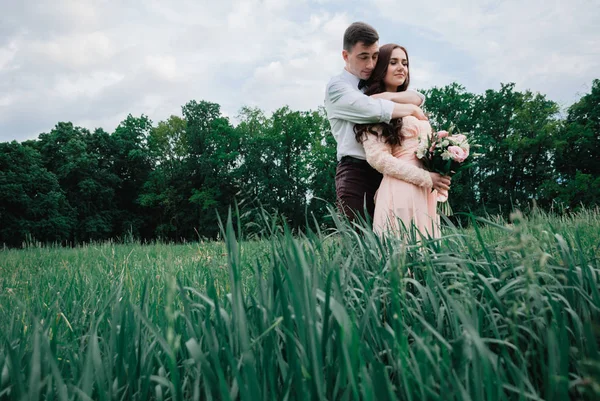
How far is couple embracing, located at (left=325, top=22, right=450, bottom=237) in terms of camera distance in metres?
3.88

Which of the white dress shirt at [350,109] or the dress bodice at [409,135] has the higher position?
the white dress shirt at [350,109]

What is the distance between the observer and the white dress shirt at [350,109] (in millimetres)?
3896

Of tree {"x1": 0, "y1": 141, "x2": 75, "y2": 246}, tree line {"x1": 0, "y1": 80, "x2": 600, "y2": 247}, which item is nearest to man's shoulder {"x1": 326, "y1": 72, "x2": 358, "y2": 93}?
tree line {"x1": 0, "y1": 80, "x2": 600, "y2": 247}

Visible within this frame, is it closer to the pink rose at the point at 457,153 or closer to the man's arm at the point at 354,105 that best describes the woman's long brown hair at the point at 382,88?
the man's arm at the point at 354,105

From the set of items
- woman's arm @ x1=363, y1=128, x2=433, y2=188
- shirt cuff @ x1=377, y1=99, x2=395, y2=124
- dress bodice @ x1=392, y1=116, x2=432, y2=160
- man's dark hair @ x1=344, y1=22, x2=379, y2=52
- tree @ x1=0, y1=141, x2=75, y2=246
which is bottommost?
woman's arm @ x1=363, y1=128, x2=433, y2=188

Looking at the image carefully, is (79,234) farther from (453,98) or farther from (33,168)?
(453,98)

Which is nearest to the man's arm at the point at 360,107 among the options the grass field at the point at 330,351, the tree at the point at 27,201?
the grass field at the point at 330,351

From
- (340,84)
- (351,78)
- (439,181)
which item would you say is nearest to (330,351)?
(439,181)

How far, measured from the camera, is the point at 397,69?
14.0 feet

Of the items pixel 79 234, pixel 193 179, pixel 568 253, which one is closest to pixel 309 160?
pixel 193 179

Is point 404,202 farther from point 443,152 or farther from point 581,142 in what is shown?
point 581,142

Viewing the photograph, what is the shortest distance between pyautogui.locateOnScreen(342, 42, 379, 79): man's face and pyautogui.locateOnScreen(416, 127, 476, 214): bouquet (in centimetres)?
105

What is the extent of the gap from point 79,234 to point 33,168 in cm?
711

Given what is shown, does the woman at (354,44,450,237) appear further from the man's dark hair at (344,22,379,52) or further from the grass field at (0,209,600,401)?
the grass field at (0,209,600,401)
